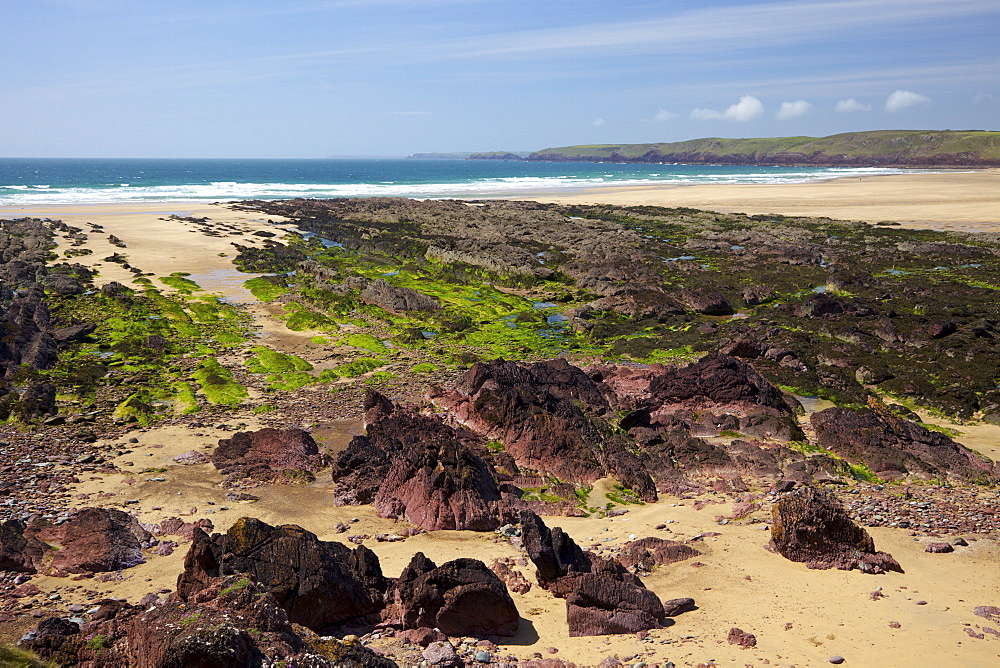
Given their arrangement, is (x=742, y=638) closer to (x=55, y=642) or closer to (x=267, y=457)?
(x=55, y=642)

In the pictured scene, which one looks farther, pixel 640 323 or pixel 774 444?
pixel 640 323

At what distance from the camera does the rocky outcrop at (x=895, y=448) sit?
1408 centimetres

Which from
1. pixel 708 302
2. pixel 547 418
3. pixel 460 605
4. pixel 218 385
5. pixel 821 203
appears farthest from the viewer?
pixel 821 203

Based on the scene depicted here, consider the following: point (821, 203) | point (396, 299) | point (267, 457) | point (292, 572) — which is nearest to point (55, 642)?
point (292, 572)

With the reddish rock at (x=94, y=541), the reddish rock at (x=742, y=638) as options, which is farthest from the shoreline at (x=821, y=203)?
the reddish rock at (x=94, y=541)

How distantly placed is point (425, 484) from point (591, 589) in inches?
173

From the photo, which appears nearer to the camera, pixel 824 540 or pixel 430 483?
pixel 824 540

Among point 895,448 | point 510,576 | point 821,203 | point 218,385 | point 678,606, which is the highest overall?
point 821,203

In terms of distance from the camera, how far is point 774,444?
620 inches

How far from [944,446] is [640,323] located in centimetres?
1440

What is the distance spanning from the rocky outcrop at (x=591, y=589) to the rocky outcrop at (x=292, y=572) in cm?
242

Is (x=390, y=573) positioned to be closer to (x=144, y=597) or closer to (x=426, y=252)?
(x=144, y=597)

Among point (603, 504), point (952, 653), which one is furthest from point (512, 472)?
point (952, 653)

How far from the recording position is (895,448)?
1494 cm
